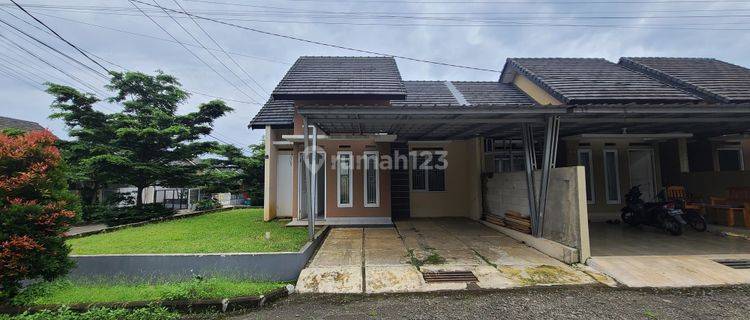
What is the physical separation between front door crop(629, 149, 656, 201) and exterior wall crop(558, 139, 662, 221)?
0.11 meters

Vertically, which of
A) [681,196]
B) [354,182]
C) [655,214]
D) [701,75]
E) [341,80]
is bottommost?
[655,214]

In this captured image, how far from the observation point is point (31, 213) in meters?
4.01

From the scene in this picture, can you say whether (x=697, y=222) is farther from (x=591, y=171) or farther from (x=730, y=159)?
(x=730, y=159)

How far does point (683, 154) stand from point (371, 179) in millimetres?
9428

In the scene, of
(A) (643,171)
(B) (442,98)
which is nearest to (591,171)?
(A) (643,171)

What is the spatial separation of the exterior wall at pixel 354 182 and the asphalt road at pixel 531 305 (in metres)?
4.81

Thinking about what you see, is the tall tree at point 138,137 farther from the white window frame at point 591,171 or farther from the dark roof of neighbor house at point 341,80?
the white window frame at point 591,171

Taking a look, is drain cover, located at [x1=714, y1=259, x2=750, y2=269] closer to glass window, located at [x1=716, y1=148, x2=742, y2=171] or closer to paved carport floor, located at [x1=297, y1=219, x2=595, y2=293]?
paved carport floor, located at [x1=297, y1=219, x2=595, y2=293]

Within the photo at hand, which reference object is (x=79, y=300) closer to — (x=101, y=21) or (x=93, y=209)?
(x=101, y=21)

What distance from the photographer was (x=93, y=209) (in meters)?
11.6

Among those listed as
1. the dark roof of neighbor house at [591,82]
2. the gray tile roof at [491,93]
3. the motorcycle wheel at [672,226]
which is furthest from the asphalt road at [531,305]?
the gray tile roof at [491,93]

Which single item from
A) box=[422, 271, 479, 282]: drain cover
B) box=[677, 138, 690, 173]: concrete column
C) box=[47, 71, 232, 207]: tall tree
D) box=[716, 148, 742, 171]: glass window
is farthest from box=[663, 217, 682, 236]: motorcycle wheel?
box=[47, 71, 232, 207]: tall tree

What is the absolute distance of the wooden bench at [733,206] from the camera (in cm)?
757

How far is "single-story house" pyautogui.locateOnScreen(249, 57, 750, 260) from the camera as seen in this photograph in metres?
7.62
